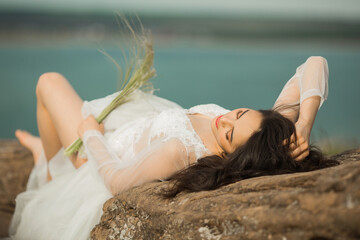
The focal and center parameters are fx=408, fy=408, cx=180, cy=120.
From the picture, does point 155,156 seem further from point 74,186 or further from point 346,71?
point 346,71

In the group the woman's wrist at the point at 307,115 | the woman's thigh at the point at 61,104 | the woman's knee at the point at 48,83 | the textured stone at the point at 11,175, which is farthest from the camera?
the textured stone at the point at 11,175

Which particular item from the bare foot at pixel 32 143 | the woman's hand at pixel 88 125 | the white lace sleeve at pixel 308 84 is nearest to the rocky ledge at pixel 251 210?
the woman's hand at pixel 88 125

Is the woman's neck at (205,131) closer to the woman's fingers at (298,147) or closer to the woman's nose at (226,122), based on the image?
the woman's nose at (226,122)

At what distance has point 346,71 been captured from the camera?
34.8ft

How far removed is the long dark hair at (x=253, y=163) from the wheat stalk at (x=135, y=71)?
91cm

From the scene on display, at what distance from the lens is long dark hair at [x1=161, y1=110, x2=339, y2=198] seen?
1824mm

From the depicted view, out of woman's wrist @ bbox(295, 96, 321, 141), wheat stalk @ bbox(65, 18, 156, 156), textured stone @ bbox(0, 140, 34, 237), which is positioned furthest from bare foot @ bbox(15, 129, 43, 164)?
woman's wrist @ bbox(295, 96, 321, 141)

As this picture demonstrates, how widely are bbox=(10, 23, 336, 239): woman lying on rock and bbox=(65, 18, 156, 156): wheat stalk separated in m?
0.06

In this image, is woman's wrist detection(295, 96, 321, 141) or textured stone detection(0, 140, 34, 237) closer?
woman's wrist detection(295, 96, 321, 141)

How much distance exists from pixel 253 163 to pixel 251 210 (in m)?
0.53

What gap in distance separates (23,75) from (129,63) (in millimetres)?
8162

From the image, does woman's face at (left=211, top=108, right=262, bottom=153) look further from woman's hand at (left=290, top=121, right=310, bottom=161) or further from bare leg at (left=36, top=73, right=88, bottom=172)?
bare leg at (left=36, top=73, right=88, bottom=172)

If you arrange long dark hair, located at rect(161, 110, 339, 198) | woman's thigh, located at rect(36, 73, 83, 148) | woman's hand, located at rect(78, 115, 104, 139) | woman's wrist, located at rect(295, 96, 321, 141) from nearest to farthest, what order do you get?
long dark hair, located at rect(161, 110, 339, 198) < woman's wrist, located at rect(295, 96, 321, 141) < woman's hand, located at rect(78, 115, 104, 139) < woman's thigh, located at rect(36, 73, 83, 148)

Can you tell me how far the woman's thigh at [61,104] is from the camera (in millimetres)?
2709
